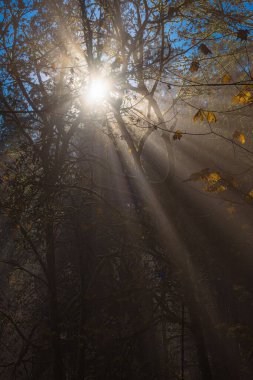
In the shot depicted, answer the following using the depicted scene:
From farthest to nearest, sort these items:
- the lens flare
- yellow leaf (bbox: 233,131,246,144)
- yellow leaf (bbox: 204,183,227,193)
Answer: the lens flare
yellow leaf (bbox: 204,183,227,193)
yellow leaf (bbox: 233,131,246,144)

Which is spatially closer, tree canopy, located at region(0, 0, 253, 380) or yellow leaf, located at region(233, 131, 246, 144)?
yellow leaf, located at region(233, 131, 246, 144)

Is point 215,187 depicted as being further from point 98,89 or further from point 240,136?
point 98,89

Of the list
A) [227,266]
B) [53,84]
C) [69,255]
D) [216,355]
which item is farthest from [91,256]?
[216,355]

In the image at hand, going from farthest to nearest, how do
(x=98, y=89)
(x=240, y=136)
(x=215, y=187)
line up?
(x=98, y=89) → (x=215, y=187) → (x=240, y=136)

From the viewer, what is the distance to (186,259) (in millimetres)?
5727

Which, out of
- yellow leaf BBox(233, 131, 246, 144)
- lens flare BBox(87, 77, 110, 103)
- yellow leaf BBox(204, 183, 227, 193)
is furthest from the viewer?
lens flare BBox(87, 77, 110, 103)

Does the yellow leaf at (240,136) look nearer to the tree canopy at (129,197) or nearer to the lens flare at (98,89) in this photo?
the tree canopy at (129,197)

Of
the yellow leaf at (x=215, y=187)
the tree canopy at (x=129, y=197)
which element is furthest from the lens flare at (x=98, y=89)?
the yellow leaf at (x=215, y=187)

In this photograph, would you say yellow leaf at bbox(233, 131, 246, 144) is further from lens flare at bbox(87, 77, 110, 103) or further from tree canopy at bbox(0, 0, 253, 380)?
lens flare at bbox(87, 77, 110, 103)

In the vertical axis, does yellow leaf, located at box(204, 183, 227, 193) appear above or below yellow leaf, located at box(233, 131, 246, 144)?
below

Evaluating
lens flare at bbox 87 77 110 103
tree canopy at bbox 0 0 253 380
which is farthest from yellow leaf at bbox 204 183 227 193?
lens flare at bbox 87 77 110 103

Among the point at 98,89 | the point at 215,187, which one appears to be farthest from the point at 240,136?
the point at 98,89

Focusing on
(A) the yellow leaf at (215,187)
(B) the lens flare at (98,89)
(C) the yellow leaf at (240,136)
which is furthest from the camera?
(B) the lens flare at (98,89)

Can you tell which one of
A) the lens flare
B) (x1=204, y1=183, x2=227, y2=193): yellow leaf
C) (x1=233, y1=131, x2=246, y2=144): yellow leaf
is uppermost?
the lens flare
